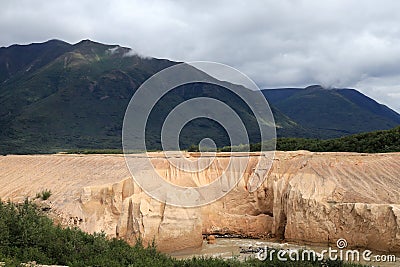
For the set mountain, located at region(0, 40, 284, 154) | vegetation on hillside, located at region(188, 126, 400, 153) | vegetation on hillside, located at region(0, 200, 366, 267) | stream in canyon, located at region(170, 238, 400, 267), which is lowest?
stream in canyon, located at region(170, 238, 400, 267)

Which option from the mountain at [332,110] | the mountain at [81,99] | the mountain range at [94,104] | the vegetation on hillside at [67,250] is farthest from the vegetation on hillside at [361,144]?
the mountain at [332,110]

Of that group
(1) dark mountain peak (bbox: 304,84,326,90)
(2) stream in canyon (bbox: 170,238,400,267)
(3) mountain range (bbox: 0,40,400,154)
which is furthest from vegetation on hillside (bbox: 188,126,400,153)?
(1) dark mountain peak (bbox: 304,84,326,90)

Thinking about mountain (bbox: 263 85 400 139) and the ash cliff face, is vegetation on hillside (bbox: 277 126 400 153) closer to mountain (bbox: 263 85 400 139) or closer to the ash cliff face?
the ash cliff face

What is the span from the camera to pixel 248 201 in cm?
2619

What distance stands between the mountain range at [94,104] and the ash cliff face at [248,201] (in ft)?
136

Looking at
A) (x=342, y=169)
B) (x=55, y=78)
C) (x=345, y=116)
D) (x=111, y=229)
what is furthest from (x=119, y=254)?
(x=345, y=116)

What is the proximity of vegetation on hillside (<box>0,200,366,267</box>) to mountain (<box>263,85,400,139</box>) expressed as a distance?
363 ft

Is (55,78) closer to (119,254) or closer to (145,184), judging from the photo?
(145,184)

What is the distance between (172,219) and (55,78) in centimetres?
9816

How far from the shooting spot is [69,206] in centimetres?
2088

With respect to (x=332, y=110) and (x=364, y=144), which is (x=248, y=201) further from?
(x=332, y=110)

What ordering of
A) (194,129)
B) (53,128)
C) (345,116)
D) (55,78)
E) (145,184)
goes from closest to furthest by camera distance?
1. (145,184)
2. (53,128)
3. (194,129)
4. (55,78)
5. (345,116)

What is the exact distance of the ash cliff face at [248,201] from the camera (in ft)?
69.1

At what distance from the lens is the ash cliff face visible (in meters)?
21.0
